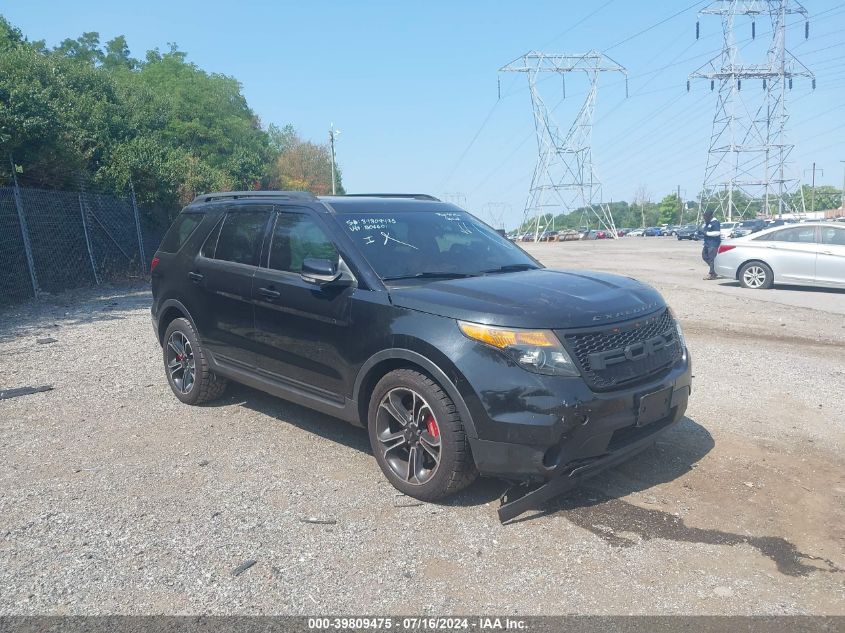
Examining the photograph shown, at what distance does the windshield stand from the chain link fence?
1054 centimetres

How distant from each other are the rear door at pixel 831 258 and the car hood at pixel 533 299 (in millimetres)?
11311

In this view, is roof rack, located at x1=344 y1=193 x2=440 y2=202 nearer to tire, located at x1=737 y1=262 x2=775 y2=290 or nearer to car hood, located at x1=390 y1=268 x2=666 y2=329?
car hood, located at x1=390 y1=268 x2=666 y2=329

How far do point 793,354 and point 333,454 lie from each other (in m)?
6.01

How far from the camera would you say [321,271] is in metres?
4.51

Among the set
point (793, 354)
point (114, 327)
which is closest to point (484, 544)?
point (793, 354)

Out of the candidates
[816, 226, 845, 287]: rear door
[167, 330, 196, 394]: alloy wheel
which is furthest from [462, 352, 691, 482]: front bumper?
[816, 226, 845, 287]: rear door

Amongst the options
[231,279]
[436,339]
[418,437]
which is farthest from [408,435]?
[231,279]

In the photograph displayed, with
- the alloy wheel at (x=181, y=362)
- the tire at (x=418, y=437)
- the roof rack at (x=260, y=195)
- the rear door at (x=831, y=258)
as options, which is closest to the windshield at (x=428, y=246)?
the roof rack at (x=260, y=195)

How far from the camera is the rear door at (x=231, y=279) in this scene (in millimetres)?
5387

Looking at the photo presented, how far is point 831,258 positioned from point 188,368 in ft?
42.5

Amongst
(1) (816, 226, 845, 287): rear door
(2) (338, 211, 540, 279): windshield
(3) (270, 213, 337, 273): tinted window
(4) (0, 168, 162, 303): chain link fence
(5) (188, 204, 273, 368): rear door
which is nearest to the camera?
(2) (338, 211, 540, 279): windshield

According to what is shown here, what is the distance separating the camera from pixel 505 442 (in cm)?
373

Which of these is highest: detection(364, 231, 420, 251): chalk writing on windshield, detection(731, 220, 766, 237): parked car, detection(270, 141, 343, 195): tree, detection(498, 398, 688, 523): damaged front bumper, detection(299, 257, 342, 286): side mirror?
detection(270, 141, 343, 195): tree

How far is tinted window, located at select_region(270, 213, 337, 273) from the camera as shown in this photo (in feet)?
15.9
